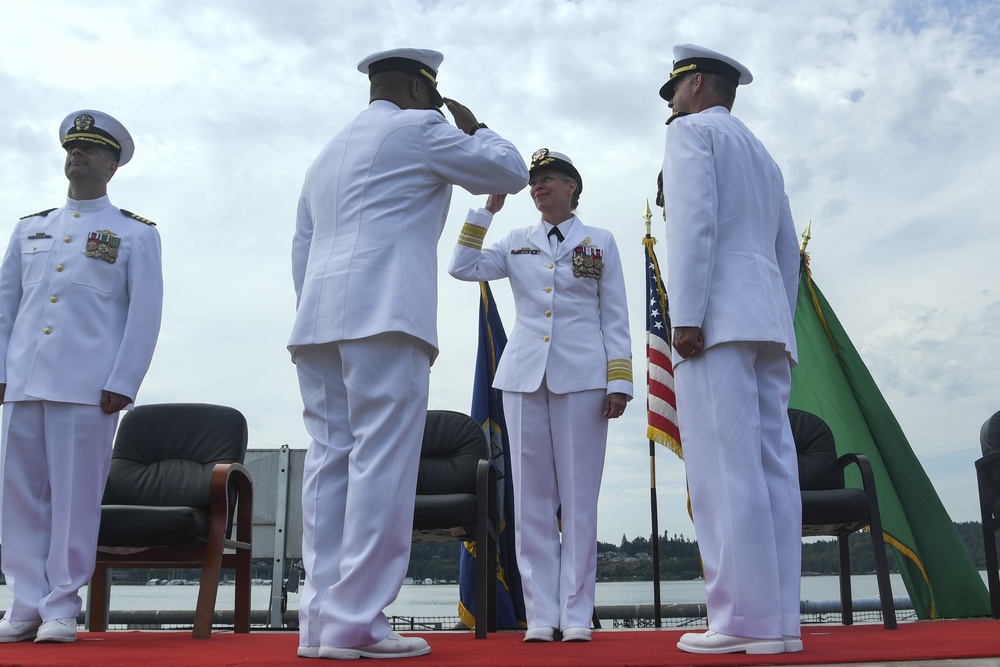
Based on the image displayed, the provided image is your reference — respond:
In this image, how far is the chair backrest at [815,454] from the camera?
15.2 ft

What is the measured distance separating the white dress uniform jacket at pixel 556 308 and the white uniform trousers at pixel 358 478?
109cm

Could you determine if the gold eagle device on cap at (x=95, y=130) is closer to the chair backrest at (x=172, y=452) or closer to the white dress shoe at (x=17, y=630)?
the chair backrest at (x=172, y=452)

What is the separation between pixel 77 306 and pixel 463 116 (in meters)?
1.72

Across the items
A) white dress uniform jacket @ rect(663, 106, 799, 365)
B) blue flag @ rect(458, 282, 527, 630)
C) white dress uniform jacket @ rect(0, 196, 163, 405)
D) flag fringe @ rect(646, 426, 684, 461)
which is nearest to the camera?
white dress uniform jacket @ rect(663, 106, 799, 365)

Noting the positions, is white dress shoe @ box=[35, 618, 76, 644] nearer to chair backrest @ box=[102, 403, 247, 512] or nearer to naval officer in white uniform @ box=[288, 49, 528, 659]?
chair backrest @ box=[102, 403, 247, 512]

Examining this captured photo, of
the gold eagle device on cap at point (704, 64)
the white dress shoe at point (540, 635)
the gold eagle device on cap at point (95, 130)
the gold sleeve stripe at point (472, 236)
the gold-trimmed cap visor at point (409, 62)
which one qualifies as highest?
the gold eagle device on cap at point (95, 130)

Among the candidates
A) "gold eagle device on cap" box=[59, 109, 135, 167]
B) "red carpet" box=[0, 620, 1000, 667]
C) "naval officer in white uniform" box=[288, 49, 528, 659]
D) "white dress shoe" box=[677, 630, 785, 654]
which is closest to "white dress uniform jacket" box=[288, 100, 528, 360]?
"naval officer in white uniform" box=[288, 49, 528, 659]

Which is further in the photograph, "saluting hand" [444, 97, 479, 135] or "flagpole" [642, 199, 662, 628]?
"flagpole" [642, 199, 662, 628]

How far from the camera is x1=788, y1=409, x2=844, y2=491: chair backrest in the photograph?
4.64m

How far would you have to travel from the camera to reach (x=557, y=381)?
3.53 m

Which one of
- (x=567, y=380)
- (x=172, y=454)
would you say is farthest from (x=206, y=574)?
(x=567, y=380)

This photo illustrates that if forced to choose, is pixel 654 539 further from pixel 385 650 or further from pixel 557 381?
pixel 385 650

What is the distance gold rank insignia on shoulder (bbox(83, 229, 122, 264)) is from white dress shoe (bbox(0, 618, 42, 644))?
136 cm

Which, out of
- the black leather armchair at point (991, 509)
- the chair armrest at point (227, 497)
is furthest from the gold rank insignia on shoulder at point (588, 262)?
the black leather armchair at point (991, 509)
